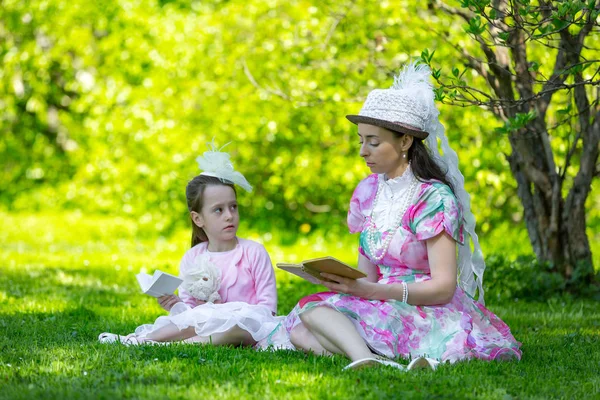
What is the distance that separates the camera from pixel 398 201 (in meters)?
4.44

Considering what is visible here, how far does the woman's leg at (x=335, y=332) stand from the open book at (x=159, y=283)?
2.36 ft

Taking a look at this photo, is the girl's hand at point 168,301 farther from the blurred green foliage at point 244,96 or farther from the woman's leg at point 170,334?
the blurred green foliage at point 244,96

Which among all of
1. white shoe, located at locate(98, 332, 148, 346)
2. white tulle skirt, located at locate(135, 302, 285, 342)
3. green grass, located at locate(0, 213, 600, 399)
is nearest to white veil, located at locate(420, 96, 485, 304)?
green grass, located at locate(0, 213, 600, 399)

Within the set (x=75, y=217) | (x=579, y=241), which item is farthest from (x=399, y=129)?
(x=75, y=217)

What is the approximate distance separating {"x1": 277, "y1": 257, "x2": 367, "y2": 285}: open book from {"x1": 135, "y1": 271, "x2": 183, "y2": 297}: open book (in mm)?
808

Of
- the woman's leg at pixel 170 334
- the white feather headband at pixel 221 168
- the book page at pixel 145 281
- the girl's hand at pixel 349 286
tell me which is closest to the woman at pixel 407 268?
the girl's hand at pixel 349 286

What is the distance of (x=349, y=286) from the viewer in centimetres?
405

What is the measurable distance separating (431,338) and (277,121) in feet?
22.2

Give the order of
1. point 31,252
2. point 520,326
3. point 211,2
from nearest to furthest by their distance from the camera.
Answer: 1. point 520,326
2. point 31,252
3. point 211,2

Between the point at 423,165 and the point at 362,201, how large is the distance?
40 centimetres

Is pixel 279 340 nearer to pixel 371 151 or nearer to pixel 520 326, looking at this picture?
pixel 371 151

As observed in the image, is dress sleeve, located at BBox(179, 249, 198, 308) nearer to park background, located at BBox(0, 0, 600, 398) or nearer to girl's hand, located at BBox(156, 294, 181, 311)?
girl's hand, located at BBox(156, 294, 181, 311)

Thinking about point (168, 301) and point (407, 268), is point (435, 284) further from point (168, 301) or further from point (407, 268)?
point (168, 301)

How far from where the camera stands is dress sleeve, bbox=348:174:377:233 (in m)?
Answer: 4.67
